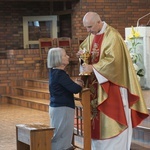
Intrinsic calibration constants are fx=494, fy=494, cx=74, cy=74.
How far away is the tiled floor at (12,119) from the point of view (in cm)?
666

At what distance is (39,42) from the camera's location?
38.2 ft

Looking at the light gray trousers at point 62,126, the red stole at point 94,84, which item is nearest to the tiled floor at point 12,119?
the light gray trousers at point 62,126

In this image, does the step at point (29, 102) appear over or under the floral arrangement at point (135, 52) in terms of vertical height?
under

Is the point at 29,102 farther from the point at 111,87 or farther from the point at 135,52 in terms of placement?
the point at 111,87

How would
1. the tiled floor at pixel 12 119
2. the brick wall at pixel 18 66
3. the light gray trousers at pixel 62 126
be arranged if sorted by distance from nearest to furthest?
the light gray trousers at pixel 62 126, the tiled floor at pixel 12 119, the brick wall at pixel 18 66

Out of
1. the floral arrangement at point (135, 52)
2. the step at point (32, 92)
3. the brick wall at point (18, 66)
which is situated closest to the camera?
the floral arrangement at point (135, 52)

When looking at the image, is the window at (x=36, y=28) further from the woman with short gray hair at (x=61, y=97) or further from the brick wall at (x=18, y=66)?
the woman with short gray hair at (x=61, y=97)

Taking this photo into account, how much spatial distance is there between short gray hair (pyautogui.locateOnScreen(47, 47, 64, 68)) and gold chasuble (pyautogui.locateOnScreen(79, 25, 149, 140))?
0.34 metres

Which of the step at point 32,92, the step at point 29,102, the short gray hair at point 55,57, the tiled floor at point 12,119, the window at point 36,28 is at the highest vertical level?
the window at point 36,28

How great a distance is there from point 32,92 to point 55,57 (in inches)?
241

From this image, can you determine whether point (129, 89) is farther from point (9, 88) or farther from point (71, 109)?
point (9, 88)

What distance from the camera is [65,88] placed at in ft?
15.3

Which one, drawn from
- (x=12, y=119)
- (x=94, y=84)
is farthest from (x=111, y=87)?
(x=12, y=119)

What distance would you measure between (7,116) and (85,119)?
4.52 metres
